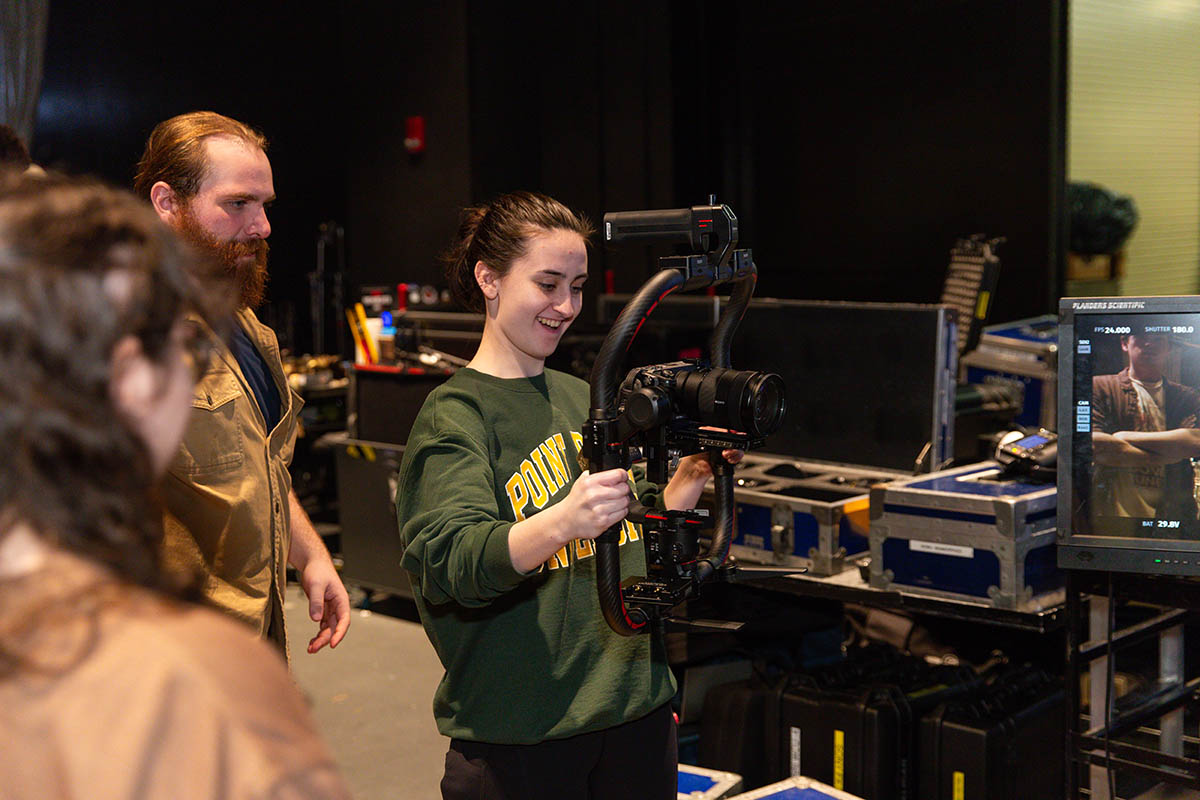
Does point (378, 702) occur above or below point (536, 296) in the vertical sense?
below

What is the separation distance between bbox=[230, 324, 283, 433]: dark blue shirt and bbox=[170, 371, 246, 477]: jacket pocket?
113mm

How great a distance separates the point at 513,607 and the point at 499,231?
1.80 ft

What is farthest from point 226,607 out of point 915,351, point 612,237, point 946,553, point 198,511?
point 915,351

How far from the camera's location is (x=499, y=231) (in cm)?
180

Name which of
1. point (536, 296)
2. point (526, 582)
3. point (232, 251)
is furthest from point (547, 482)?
point (232, 251)

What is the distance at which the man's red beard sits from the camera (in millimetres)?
1867

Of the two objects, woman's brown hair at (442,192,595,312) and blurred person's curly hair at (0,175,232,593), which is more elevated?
woman's brown hair at (442,192,595,312)

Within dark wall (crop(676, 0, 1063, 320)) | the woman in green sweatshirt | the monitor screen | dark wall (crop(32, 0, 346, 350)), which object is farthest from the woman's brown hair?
dark wall (crop(32, 0, 346, 350))

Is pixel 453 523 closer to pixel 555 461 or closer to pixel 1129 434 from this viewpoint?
pixel 555 461

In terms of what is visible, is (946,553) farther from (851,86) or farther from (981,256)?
(851,86)

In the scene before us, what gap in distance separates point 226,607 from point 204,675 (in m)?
1.16

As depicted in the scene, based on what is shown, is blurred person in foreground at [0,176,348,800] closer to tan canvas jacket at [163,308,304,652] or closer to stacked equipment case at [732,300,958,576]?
tan canvas jacket at [163,308,304,652]

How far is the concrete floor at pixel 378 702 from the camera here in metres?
3.47

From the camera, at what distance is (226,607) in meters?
1.73
